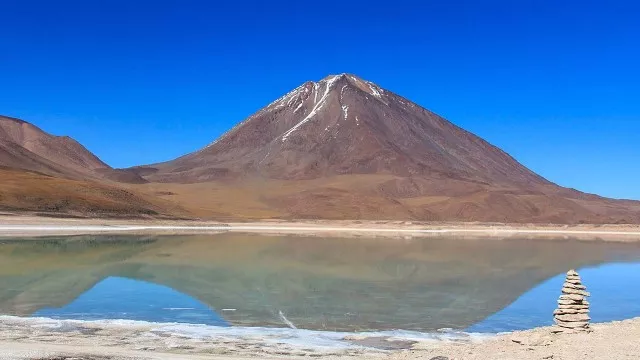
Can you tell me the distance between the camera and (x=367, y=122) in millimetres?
167000

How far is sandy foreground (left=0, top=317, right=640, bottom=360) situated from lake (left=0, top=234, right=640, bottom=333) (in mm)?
2086

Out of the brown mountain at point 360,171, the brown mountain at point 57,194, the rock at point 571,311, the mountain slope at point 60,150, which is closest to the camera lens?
the rock at point 571,311

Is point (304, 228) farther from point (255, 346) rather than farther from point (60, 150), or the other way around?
point (60, 150)

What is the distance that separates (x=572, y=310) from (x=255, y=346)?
5596mm

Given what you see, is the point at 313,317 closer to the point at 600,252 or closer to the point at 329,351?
the point at 329,351

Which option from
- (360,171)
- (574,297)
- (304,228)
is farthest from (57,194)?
(360,171)

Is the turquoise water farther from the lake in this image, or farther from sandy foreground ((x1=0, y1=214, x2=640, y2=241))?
sandy foreground ((x1=0, y1=214, x2=640, y2=241))

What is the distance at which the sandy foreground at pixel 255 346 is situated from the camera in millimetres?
9859

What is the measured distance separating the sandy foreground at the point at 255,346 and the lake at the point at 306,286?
2.09 meters

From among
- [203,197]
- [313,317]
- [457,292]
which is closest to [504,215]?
[203,197]

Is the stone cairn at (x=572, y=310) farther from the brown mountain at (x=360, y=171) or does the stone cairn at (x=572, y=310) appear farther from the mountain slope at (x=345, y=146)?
the mountain slope at (x=345, y=146)

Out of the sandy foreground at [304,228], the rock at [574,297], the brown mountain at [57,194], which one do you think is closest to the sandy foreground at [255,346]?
the rock at [574,297]

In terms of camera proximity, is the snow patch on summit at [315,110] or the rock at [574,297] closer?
the rock at [574,297]

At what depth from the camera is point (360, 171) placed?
141 m
